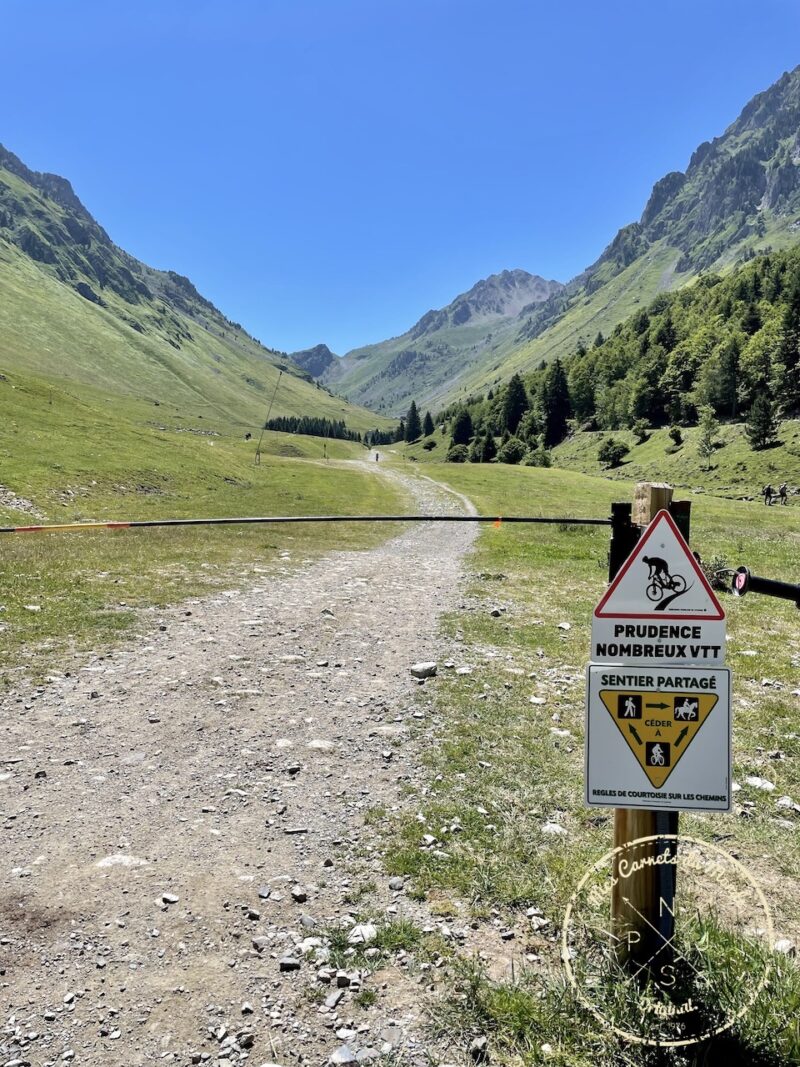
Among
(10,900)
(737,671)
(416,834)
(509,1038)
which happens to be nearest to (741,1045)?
(509,1038)

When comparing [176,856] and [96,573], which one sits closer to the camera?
[176,856]

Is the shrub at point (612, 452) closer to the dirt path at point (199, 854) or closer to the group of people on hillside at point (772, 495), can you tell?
the group of people on hillside at point (772, 495)

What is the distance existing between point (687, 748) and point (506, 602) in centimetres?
1352

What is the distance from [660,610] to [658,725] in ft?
2.64

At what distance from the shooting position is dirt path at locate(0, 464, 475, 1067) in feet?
12.9

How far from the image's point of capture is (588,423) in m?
175

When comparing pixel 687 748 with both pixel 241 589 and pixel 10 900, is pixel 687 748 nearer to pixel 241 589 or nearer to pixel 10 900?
pixel 10 900

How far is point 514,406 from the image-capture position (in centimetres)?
19688

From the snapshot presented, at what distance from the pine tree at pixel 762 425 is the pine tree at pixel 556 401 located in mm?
78867

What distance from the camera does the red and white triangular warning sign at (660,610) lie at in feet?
12.9

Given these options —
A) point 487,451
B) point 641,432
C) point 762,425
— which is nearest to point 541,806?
point 762,425

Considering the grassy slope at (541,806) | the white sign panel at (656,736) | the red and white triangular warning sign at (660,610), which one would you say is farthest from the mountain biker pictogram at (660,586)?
the grassy slope at (541,806)

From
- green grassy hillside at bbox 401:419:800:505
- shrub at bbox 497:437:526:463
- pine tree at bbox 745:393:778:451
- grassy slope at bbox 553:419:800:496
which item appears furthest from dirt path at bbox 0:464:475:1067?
shrub at bbox 497:437:526:463

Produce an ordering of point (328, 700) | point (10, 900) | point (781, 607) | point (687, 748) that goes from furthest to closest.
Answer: point (781, 607) < point (328, 700) < point (10, 900) < point (687, 748)
